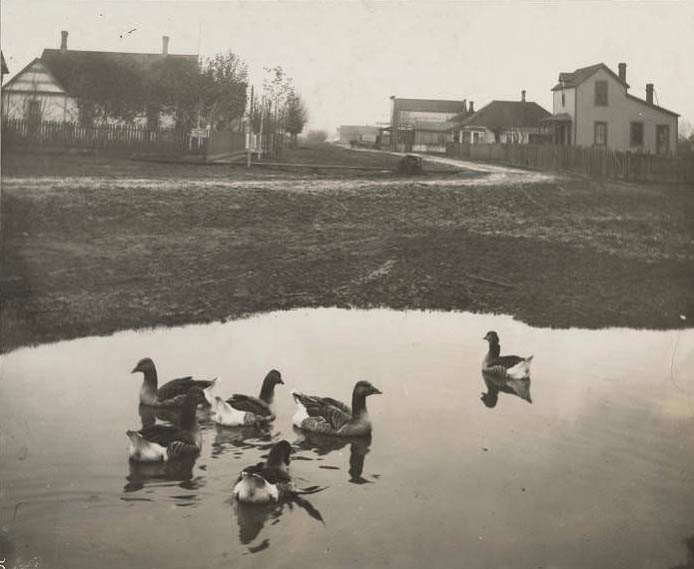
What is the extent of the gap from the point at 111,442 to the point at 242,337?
0.85m

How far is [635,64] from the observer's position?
3.67m

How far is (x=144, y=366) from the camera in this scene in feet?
12.1

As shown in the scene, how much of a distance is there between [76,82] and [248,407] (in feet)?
7.59

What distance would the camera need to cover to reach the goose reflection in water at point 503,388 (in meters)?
3.55

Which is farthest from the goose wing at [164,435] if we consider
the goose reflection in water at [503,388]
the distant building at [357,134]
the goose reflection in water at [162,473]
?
the distant building at [357,134]

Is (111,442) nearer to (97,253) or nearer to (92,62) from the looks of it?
(97,253)

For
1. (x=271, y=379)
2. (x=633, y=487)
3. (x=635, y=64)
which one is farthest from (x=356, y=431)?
(x=635, y=64)

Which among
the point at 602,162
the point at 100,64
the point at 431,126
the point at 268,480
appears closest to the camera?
the point at 268,480

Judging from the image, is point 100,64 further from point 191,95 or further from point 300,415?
point 300,415

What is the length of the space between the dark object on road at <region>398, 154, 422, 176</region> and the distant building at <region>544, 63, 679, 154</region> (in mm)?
886

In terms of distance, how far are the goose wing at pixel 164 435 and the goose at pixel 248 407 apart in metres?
0.29

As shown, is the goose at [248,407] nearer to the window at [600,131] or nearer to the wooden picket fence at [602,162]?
the wooden picket fence at [602,162]

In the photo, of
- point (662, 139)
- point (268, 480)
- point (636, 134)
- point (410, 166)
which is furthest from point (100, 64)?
point (662, 139)

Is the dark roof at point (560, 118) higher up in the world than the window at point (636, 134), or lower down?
higher up
